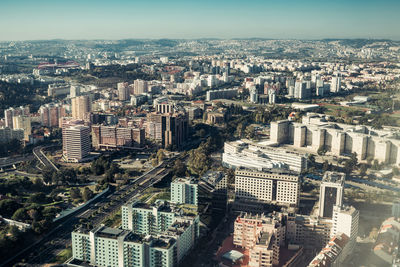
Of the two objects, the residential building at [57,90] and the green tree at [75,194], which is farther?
the residential building at [57,90]

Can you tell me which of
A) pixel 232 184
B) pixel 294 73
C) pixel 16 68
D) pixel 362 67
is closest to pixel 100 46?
pixel 16 68

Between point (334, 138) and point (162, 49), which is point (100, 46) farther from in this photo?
point (334, 138)

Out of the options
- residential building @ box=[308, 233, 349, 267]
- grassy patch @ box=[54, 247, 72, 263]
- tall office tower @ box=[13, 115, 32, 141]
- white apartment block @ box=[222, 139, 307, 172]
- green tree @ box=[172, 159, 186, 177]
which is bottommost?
grassy patch @ box=[54, 247, 72, 263]

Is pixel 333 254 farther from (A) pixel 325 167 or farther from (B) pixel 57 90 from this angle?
(B) pixel 57 90

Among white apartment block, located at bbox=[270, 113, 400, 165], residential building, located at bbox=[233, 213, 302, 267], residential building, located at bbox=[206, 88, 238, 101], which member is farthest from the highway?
residential building, located at bbox=[206, 88, 238, 101]

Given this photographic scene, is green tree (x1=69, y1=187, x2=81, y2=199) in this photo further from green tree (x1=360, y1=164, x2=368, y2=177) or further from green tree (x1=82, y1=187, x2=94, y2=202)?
green tree (x1=360, y1=164, x2=368, y2=177)

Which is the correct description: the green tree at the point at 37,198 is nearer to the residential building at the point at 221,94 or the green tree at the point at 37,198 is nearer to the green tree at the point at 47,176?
the green tree at the point at 47,176

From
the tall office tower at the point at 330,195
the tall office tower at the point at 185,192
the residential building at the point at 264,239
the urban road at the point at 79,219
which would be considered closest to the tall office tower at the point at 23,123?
the urban road at the point at 79,219
